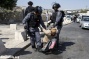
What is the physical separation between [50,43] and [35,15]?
125 centimetres

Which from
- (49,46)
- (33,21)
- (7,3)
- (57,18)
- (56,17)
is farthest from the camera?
(7,3)

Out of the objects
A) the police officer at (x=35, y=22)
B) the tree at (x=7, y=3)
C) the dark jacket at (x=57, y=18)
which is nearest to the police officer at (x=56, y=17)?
the dark jacket at (x=57, y=18)

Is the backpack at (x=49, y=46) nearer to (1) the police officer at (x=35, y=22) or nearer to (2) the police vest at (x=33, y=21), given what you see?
(1) the police officer at (x=35, y=22)

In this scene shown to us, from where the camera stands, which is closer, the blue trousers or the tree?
the blue trousers

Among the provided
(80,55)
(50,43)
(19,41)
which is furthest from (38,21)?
(19,41)

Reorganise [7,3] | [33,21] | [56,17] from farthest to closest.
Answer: [7,3] → [56,17] → [33,21]

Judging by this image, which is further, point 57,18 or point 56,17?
point 56,17

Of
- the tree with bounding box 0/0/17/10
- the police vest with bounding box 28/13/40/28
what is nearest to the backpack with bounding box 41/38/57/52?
the police vest with bounding box 28/13/40/28

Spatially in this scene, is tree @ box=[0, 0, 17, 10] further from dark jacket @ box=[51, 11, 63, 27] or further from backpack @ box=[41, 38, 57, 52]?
backpack @ box=[41, 38, 57, 52]

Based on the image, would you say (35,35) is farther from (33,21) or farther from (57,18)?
(57,18)

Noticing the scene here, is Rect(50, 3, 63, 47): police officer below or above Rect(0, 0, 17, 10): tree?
above

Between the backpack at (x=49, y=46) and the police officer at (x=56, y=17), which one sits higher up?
the police officer at (x=56, y=17)

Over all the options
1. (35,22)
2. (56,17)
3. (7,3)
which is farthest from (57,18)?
(7,3)

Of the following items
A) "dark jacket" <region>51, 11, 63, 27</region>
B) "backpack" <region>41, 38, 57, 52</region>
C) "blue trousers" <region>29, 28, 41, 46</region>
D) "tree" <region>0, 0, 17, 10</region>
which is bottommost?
"tree" <region>0, 0, 17, 10</region>
